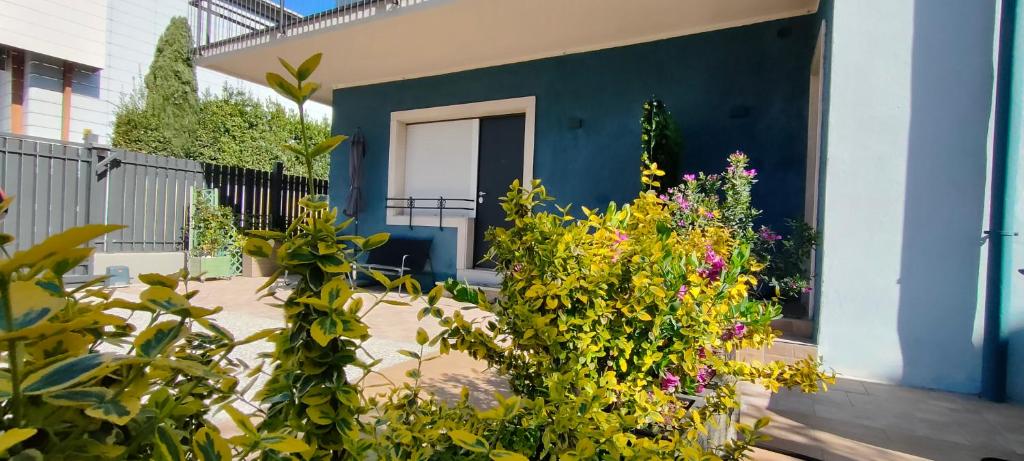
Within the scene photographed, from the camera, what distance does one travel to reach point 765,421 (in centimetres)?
112

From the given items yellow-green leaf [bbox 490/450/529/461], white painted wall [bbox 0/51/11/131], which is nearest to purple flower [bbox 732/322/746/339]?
yellow-green leaf [bbox 490/450/529/461]

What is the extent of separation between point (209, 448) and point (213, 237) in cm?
913

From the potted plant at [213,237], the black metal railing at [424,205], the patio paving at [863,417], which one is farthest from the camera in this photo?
the potted plant at [213,237]

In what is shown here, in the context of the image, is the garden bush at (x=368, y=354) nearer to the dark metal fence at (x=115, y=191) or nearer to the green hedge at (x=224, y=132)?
the dark metal fence at (x=115, y=191)

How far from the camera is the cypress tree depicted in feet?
39.3

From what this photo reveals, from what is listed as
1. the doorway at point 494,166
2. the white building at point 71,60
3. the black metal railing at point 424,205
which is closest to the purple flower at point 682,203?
the doorway at point 494,166

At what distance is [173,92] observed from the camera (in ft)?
40.1

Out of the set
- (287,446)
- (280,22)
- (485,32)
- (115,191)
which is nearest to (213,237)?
(115,191)

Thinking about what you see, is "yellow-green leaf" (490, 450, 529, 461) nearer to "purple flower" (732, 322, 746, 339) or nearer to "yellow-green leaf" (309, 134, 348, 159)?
"yellow-green leaf" (309, 134, 348, 159)

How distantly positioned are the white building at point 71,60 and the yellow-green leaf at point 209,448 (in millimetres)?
13652

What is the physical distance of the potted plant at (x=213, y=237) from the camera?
8203mm

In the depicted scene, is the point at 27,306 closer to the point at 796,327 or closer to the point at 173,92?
the point at 796,327

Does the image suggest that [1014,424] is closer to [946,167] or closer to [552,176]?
[946,167]

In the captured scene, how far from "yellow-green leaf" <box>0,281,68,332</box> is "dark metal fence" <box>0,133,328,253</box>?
23.0 feet
